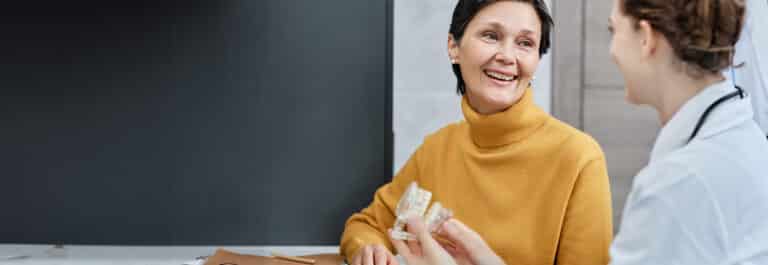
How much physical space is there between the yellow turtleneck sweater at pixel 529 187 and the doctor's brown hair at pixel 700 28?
423 mm

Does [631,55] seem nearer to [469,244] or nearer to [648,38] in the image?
[648,38]

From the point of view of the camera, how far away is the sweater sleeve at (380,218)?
60.1 inches

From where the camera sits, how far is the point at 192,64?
1.80m

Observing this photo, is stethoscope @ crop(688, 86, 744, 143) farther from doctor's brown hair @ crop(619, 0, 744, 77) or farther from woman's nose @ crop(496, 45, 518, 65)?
woman's nose @ crop(496, 45, 518, 65)

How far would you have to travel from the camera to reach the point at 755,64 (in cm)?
140

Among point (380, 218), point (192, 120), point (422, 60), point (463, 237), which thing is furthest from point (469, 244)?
point (192, 120)

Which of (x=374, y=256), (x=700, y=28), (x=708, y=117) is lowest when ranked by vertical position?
(x=374, y=256)

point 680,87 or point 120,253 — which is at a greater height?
point 680,87

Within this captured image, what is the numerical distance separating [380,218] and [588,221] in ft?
1.61

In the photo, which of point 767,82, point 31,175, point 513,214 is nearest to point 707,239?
point 513,214

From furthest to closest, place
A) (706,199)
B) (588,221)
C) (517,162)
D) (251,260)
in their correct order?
1. (251,260)
2. (517,162)
3. (588,221)
4. (706,199)

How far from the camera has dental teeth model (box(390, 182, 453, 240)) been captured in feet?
4.23

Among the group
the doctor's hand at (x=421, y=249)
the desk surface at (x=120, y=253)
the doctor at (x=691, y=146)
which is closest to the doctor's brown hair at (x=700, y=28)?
the doctor at (x=691, y=146)

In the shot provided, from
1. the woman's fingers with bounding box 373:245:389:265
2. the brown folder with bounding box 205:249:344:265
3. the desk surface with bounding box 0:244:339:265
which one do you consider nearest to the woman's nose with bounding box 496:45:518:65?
the woman's fingers with bounding box 373:245:389:265
